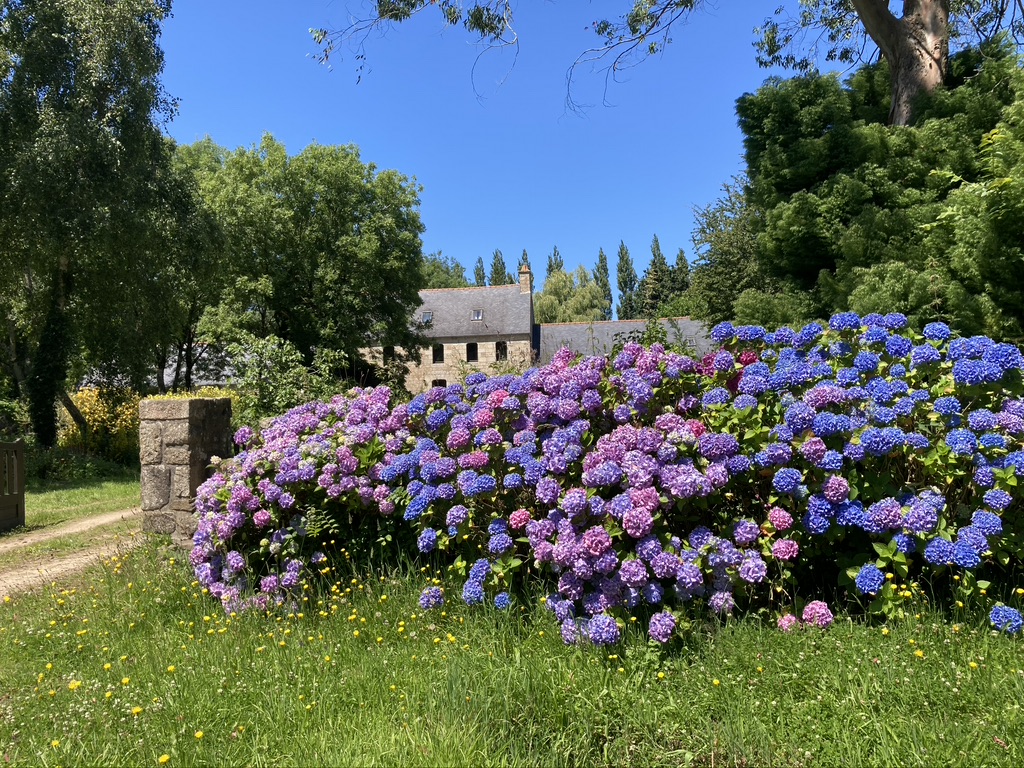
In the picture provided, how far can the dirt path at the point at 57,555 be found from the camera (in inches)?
203

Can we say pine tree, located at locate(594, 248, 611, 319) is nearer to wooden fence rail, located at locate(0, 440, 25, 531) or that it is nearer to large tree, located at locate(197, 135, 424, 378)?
large tree, located at locate(197, 135, 424, 378)

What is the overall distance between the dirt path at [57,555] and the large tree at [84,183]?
8905 mm

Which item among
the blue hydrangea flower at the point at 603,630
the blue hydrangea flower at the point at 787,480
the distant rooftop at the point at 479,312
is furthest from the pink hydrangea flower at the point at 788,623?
the distant rooftop at the point at 479,312

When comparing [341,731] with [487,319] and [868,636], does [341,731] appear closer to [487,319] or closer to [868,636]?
[868,636]

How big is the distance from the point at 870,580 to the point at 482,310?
4126 cm

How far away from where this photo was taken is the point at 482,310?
4359 cm

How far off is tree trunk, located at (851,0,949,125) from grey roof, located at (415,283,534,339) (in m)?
33.8

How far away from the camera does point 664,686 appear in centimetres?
262

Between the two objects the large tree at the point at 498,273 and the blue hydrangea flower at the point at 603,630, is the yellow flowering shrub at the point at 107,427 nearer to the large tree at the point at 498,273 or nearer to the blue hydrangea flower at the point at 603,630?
the blue hydrangea flower at the point at 603,630

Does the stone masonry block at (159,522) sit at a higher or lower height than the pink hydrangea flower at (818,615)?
higher

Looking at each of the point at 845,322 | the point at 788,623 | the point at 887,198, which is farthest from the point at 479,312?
the point at 788,623

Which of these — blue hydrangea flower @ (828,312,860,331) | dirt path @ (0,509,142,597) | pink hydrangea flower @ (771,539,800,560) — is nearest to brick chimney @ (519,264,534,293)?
dirt path @ (0,509,142,597)

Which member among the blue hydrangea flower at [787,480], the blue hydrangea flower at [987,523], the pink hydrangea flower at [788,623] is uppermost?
the blue hydrangea flower at [787,480]

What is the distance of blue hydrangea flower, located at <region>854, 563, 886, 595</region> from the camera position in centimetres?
289
